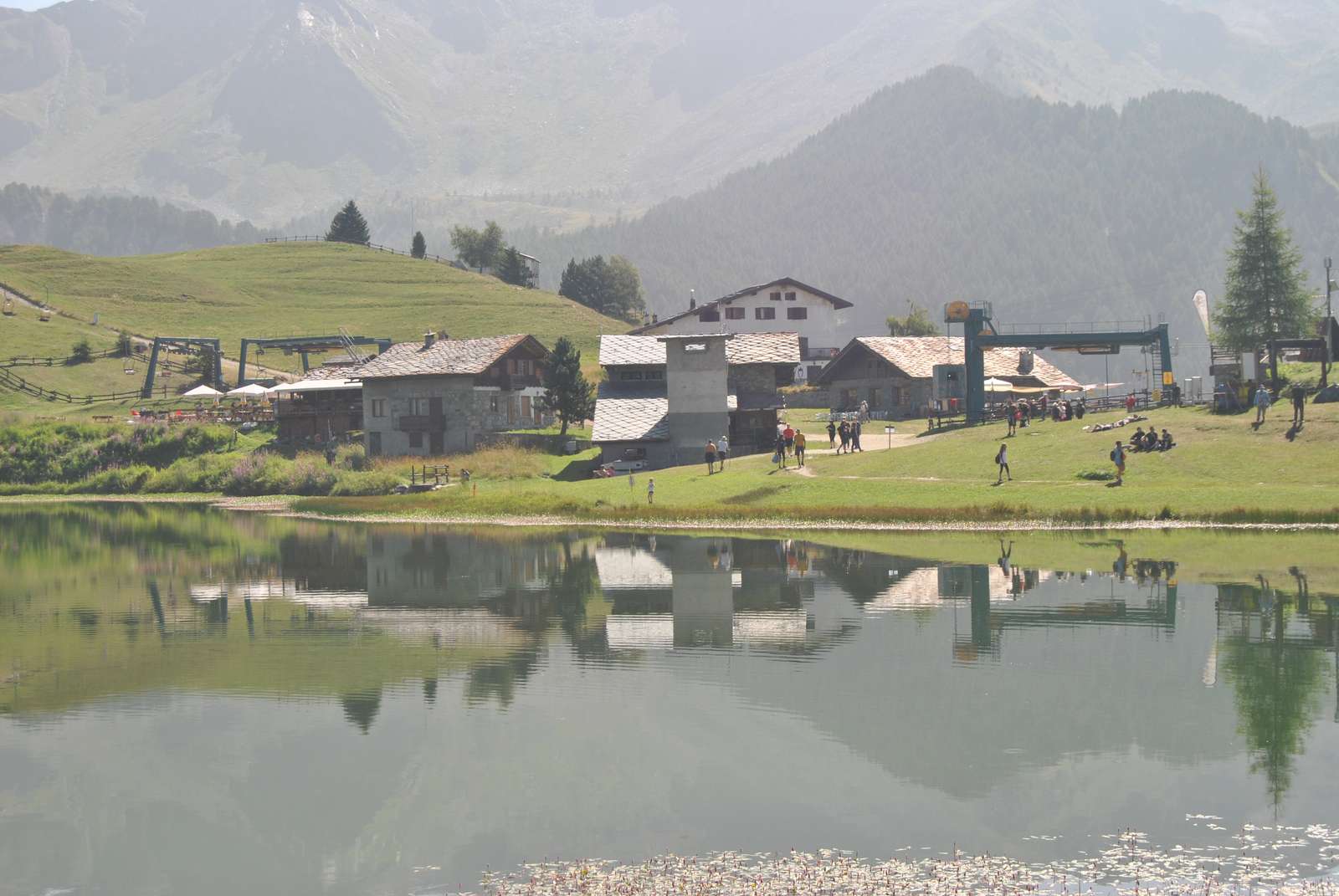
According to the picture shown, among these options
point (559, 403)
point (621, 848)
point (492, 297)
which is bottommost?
point (621, 848)

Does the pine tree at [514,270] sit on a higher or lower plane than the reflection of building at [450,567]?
higher

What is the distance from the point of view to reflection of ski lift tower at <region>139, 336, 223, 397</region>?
108m

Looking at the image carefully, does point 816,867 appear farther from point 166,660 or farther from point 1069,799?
point 166,660

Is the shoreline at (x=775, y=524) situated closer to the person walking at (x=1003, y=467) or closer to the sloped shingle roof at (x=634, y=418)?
the person walking at (x=1003, y=467)

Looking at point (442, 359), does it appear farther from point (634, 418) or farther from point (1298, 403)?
point (1298, 403)

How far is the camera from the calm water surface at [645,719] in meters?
19.3

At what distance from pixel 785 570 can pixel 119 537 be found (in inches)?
1216

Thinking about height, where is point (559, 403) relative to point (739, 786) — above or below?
above

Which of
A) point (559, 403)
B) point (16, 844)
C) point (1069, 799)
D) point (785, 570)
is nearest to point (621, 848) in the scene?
point (1069, 799)

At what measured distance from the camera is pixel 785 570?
4406cm

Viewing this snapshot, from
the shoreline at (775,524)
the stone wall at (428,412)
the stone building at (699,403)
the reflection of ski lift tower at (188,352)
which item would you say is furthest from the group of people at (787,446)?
the reflection of ski lift tower at (188,352)

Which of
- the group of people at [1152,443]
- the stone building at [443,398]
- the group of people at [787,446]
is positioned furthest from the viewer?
the stone building at [443,398]

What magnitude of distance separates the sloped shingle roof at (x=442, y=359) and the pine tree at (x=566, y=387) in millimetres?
3766

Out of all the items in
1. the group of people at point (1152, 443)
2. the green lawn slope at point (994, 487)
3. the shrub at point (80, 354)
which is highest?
the shrub at point (80, 354)
